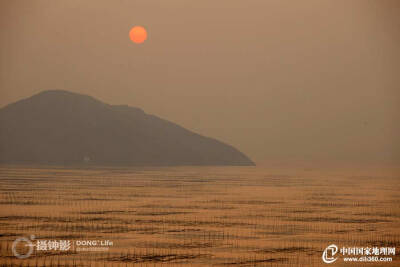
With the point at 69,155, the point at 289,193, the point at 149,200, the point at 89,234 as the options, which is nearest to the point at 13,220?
the point at 89,234

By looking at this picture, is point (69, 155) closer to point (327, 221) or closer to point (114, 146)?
point (114, 146)

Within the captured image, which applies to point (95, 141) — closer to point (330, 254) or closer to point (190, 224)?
point (190, 224)

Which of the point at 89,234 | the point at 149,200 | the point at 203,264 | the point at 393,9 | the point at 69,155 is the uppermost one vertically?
the point at 69,155

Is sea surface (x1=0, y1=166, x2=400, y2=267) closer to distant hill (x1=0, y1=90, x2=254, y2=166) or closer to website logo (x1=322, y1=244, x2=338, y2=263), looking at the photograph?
website logo (x1=322, y1=244, x2=338, y2=263)

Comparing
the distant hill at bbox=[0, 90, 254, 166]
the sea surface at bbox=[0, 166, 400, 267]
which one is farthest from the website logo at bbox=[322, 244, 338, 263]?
the distant hill at bbox=[0, 90, 254, 166]

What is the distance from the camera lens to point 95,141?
2562 cm

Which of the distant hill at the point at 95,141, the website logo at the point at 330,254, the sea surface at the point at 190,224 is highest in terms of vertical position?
the distant hill at the point at 95,141

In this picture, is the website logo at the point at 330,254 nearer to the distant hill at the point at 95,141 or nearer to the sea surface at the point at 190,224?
the sea surface at the point at 190,224

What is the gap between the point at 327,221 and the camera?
8.07 metres

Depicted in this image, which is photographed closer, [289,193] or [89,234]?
[89,234]

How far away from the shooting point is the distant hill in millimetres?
21359

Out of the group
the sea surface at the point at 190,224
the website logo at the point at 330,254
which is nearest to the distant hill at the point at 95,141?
the sea surface at the point at 190,224

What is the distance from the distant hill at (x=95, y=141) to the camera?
70.1 feet

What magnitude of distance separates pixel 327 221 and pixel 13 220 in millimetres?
4696
